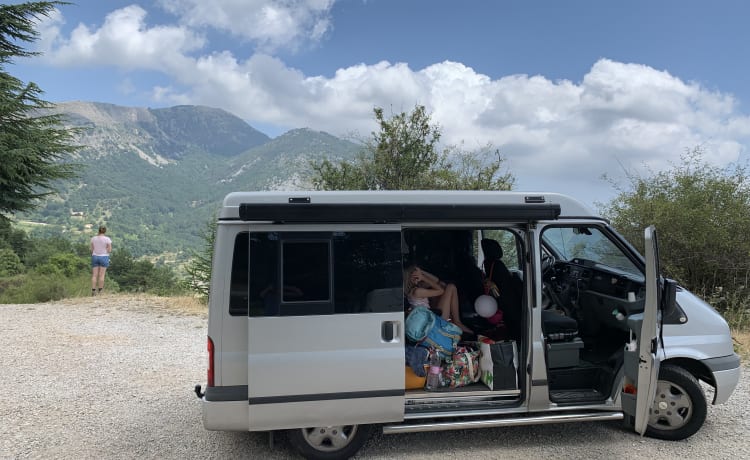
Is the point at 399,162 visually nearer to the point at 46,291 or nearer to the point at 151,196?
the point at 46,291

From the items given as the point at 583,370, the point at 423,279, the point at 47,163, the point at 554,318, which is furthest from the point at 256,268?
the point at 47,163

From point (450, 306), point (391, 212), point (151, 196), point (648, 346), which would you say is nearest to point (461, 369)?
point (450, 306)

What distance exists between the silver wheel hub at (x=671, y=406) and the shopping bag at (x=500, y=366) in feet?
4.17

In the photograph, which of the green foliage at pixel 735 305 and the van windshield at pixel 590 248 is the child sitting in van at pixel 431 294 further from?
the green foliage at pixel 735 305

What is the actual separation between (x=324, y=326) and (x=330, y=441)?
100cm

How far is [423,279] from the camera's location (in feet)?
15.5

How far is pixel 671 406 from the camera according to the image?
4414 mm

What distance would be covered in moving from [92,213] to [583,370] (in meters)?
126

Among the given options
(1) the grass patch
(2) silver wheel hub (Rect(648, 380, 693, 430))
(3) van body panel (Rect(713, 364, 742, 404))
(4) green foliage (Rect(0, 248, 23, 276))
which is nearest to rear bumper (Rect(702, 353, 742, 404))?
(3) van body panel (Rect(713, 364, 742, 404))

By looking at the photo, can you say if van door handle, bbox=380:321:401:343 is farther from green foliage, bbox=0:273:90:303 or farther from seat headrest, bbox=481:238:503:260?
green foliage, bbox=0:273:90:303

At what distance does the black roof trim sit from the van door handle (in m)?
0.79

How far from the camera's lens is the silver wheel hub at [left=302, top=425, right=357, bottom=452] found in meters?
4.01

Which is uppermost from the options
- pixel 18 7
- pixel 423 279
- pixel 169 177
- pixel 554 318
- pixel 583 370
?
pixel 169 177

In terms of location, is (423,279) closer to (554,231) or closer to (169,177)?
(554,231)
